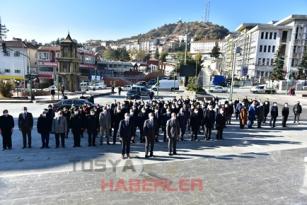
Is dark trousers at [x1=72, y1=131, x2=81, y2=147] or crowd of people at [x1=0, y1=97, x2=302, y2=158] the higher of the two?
crowd of people at [x1=0, y1=97, x2=302, y2=158]

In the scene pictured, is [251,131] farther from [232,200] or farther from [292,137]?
[232,200]

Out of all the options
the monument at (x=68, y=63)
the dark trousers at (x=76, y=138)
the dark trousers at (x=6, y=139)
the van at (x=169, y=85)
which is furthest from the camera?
the van at (x=169, y=85)

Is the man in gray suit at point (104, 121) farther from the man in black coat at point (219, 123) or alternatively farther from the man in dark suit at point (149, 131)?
the man in black coat at point (219, 123)

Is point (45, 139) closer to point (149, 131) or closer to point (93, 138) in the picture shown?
point (93, 138)

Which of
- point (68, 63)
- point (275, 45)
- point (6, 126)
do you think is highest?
point (275, 45)

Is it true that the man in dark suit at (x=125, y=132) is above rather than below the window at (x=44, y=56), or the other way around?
below

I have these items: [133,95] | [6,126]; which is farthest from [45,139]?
[133,95]

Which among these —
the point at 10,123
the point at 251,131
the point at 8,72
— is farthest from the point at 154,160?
the point at 8,72

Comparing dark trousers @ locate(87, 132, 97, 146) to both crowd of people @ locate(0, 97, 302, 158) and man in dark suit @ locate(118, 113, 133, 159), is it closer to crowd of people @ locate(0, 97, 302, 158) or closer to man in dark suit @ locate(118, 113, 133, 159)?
crowd of people @ locate(0, 97, 302, 158)

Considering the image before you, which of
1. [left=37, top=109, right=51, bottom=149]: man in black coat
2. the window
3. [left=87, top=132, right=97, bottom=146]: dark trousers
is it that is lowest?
[left=87, top=132, right=97, bottom=146]: dark trousers

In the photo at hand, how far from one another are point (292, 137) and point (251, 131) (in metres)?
2.30

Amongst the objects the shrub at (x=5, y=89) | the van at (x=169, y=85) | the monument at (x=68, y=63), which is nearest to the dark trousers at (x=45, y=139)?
the shrub at (x=5, y=89)

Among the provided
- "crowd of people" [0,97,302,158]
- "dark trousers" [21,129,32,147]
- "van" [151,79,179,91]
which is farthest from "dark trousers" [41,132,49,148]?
"van" [151,79,179,91]

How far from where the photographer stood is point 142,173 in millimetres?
9711
